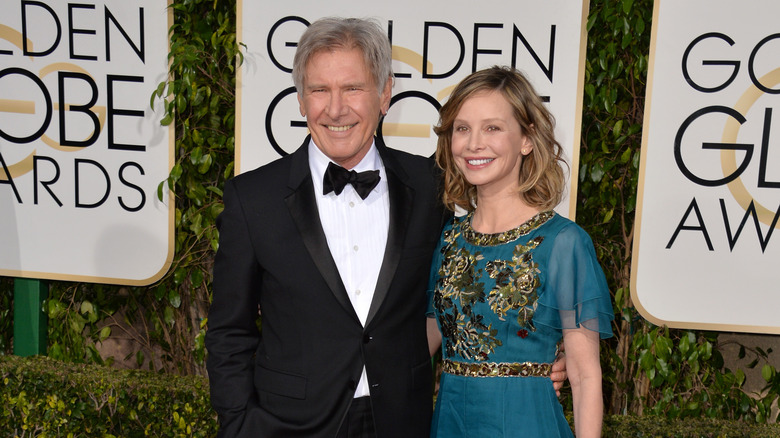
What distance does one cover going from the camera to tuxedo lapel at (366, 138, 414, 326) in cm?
190

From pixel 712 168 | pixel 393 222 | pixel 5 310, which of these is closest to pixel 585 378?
pixel 393 222

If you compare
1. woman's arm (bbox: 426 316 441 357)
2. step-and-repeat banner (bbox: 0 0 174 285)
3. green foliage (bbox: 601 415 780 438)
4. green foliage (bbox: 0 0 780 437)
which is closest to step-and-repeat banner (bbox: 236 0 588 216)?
green foliage (bbox: 0 0 780 437)

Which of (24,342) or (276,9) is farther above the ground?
(276,9)

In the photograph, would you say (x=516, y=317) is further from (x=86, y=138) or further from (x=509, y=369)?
(x=86, y=138)

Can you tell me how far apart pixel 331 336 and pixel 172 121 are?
6.22ft

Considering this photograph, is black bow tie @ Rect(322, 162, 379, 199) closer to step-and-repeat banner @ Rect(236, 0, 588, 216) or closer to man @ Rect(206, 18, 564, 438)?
man @ Rect(206, 18, 564, 438)

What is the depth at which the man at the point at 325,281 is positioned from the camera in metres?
1.90

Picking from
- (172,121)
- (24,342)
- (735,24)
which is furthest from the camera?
(24,342)

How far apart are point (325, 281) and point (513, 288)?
1.76ft

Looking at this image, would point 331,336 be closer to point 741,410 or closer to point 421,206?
point 421,206

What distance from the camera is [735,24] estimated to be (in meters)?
3.01

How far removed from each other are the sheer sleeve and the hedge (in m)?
A: 1.60

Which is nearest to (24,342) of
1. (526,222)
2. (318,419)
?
(318,419)

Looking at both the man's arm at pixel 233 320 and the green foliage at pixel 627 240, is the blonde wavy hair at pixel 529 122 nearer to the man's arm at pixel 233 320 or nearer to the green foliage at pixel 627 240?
the man's arm at pixel 233 320
